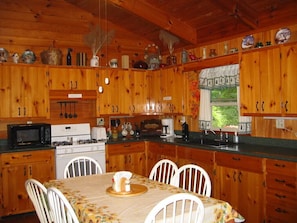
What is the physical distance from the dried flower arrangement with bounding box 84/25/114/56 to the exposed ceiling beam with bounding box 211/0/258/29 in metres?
1.83

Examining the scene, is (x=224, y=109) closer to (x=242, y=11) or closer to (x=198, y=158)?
(x=198, y=158)

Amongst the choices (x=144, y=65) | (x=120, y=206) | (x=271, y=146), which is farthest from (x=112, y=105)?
(x=120, y=206)

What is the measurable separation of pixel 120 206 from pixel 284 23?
2894 mm

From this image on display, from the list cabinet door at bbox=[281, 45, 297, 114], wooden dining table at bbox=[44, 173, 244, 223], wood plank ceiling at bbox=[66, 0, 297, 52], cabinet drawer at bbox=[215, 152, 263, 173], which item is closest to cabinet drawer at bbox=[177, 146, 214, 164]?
cabinet drawer at bbox=[215, 152, 263, 173]

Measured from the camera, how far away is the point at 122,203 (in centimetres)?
210

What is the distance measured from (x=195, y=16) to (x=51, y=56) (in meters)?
2.20

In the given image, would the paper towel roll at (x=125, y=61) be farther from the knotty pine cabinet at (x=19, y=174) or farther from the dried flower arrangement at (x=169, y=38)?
the knotty pine cabinet at (x=19, y=174)

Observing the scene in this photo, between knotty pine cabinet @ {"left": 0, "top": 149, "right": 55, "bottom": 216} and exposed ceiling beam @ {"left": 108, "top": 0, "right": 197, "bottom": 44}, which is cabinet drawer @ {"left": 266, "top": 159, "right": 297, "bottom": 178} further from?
knotty pine cabinet @ {"left": 0, "top": 149, "right": 55, "bottom": 216}

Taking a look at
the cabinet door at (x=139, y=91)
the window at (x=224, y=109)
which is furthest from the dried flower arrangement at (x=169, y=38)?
the window at (x=224, y=109)

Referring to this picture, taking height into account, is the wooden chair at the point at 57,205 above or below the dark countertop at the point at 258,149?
below

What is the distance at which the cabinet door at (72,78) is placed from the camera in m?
4.62

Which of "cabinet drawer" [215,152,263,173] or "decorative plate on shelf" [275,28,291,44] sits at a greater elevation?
"decorative plate on shelf" [275,28,291,44]

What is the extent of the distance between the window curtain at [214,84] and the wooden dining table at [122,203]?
1910 millimetres

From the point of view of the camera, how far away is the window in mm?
4414
